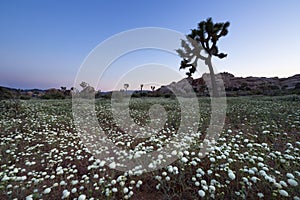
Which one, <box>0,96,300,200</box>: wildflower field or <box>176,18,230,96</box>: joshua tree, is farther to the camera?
<box>176,18,230,96</box>: joshua tree

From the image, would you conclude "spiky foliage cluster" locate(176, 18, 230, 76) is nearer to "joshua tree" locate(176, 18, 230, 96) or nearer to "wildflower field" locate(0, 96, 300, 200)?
"joshua tree" locate(176, 18, 230, 96)

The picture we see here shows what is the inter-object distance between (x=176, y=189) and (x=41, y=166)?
A: 9.41 ft

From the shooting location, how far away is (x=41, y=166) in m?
3.18

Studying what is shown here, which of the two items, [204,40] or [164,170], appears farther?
[204,40]

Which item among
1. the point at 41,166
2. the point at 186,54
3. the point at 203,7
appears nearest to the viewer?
the point at 41,166

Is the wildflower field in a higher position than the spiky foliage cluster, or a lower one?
lower

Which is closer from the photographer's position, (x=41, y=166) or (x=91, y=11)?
(x=41, y=166)

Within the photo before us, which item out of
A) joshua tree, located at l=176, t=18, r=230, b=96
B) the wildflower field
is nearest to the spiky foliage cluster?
joshua tree, located at l=176, t=18, r=230, b=96

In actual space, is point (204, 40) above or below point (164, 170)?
above

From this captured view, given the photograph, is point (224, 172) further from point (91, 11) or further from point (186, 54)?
point (186, 54)

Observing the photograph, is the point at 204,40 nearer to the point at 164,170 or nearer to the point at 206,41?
the point at 206,41

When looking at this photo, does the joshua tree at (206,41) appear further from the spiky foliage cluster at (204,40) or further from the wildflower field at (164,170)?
the wildflower field at (164,170)

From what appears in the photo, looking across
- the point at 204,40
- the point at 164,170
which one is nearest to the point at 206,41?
the point at 204,40

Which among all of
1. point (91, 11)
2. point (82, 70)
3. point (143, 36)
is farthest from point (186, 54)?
point (82, 70)
